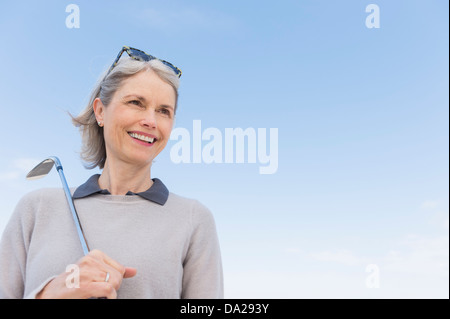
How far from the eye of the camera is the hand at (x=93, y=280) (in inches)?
88.9

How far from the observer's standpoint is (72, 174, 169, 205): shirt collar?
9.80 ft

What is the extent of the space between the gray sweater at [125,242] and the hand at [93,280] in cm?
30

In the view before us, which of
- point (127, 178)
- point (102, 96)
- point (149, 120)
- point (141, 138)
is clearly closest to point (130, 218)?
point (127, 178)

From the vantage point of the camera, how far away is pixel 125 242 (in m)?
2.76

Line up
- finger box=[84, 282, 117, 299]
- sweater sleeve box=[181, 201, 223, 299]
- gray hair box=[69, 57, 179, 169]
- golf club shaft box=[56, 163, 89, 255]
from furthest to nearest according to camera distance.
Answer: gray hair box=[69, 57, 179, 169] < sweater sleeve box=[181, 201, 223, 299] < golf club shaft box=[56, 163, 89, 255] < finger box=[84, 282, 117, 299]

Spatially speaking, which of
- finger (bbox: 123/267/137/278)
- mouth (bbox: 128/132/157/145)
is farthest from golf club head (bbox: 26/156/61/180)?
finger (bbox: 123/267/137/278)

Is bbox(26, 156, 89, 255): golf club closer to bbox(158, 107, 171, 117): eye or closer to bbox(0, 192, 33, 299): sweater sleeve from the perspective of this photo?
bbox(0, 192, 33, 299): sweater sleeve

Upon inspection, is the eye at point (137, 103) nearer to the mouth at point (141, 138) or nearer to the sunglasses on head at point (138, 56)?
the mouth at point (141, 138)

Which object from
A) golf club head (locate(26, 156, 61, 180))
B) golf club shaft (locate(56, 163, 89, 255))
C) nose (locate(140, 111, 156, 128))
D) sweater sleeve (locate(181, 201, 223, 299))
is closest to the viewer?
golf club shaft (locate(56, 163, 89, 255))

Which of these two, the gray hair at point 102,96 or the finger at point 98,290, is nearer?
the finger at point 98,290

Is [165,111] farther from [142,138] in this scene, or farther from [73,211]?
[73,211]

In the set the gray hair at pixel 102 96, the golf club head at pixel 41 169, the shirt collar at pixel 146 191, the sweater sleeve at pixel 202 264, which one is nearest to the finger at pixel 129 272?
the sweater sleeve at pixel 202 264
